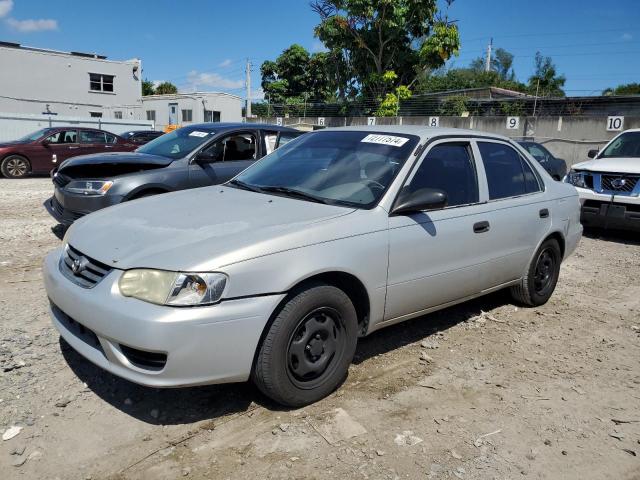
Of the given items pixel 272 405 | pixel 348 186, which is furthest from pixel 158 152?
pixel 272 405

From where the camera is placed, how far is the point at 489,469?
2740 mm

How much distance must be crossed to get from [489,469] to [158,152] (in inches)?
236

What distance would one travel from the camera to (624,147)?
371 inches

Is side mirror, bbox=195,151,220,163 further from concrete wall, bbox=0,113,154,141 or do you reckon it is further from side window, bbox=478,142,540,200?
concrete wall, bbox=0,113,154,141

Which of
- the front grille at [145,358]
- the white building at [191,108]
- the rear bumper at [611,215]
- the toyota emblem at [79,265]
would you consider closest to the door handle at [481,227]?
the front grille at [145,358]

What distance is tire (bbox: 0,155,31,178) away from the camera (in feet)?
46.2

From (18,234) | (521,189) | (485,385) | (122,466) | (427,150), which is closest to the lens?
(122,466)

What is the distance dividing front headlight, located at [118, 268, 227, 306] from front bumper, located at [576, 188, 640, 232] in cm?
750

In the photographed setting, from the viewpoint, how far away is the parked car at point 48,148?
558 inches

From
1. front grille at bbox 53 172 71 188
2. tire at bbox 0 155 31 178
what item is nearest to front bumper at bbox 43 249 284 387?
front grille at bbox 53 172 71 188

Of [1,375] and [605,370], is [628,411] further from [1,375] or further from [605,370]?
[1,375]

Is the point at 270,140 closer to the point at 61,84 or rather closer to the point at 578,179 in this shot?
the point at 578,179

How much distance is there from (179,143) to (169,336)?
17.0ft

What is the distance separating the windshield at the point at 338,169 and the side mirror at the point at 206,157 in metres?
2.71
